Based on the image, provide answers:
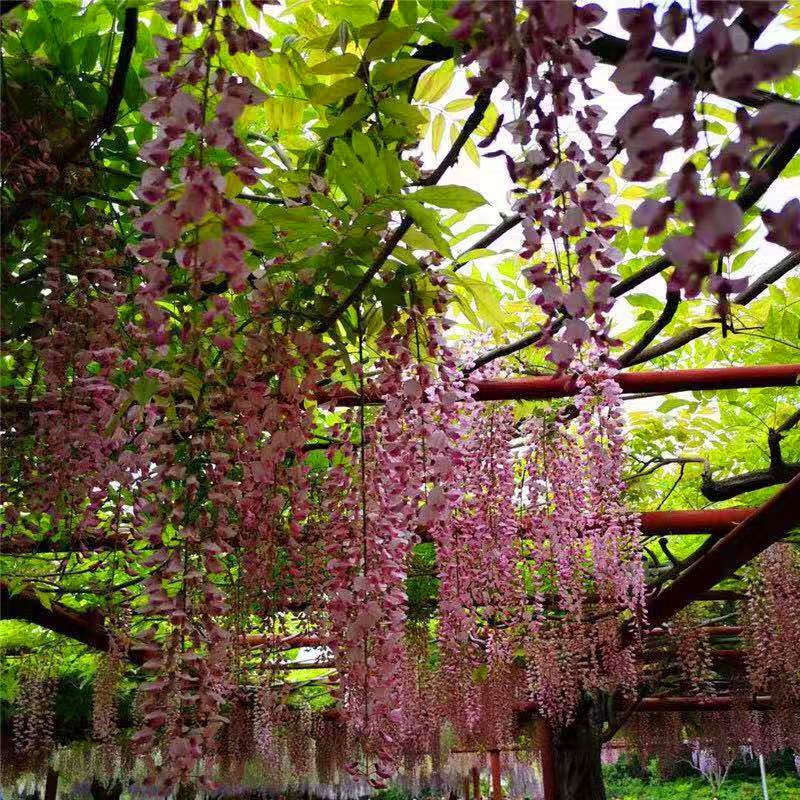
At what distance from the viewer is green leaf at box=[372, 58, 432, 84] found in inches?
45.6

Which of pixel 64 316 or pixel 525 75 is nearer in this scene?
pixel 525 75

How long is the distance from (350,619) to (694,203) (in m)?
1.38

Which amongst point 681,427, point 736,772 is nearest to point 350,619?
point 681,427

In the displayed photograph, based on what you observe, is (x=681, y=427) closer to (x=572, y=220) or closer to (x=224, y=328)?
(x=224, y=328)

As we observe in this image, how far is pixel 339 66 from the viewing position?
113 cm

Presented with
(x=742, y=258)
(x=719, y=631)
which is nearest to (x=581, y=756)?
(x=719, y=631)

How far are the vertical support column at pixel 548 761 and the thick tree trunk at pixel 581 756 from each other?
3 centimetres

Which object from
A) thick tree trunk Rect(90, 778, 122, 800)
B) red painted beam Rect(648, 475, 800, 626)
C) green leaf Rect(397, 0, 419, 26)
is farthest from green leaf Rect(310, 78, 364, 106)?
thick tree trunk Rect(90, 778, 122, 800)

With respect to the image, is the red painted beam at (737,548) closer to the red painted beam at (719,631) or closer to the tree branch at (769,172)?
the tree branch at (769,172)

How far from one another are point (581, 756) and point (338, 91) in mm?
8103

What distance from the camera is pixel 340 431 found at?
6.70 ft

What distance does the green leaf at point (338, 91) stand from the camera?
117 cm

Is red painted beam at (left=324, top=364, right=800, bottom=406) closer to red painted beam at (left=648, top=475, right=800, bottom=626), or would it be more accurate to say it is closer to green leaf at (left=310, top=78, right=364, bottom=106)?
red painted beam at (left=648, top=475, right=800, bottom=626)

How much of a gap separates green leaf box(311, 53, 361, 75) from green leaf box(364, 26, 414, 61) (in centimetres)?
2
